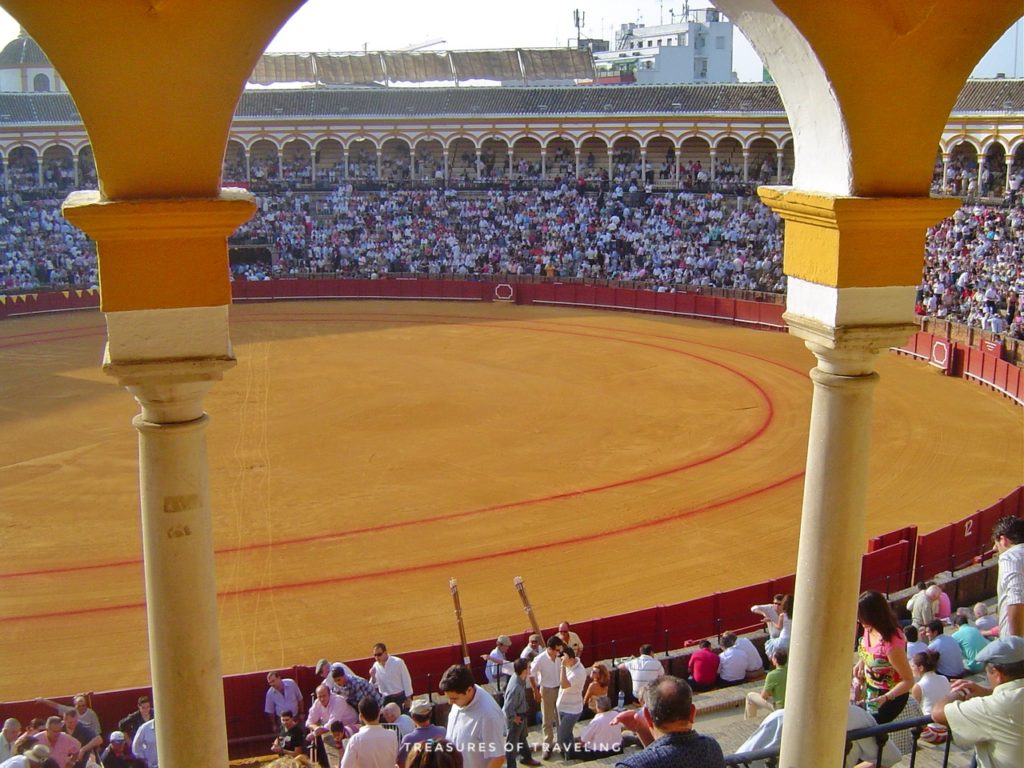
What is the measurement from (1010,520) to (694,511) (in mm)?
8839

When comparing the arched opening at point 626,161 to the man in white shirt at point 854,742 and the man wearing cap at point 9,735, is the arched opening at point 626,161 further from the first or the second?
the man in white shirt at point 854,742

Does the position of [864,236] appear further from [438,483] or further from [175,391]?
[438,483]

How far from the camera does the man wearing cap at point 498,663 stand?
28.7 feet

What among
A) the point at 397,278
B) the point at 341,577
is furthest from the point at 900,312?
the point at 397,278

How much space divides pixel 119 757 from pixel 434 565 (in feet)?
19.7

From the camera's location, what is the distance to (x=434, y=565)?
43.5ft

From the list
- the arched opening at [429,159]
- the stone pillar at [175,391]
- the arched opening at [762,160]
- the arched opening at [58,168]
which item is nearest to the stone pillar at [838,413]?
the stone pillar at [175,391]

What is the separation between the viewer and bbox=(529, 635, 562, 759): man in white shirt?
795 centimetres

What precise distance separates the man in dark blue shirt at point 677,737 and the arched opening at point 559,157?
140 feet

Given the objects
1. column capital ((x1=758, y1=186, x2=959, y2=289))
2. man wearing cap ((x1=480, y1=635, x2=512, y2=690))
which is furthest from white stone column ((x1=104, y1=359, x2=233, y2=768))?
man wearing cap ((x1=480, y1=635, x2=512, y2=690))

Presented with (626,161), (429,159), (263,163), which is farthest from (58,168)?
(626,161)

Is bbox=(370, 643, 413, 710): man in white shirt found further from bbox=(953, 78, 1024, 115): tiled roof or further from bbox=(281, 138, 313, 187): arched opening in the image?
bbox=(281, 138, 313, 187): arched opening

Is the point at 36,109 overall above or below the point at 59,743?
above

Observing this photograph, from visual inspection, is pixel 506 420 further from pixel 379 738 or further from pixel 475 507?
pixel 379 738
